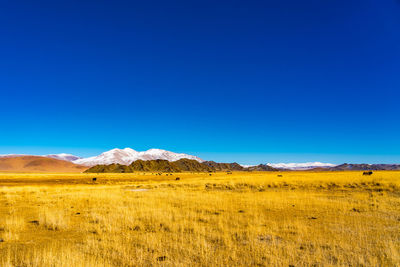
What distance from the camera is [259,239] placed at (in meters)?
7.92

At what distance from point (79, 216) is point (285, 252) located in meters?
10.2

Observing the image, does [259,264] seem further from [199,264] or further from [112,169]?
[112,169]

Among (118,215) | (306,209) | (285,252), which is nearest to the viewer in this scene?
(285,252)

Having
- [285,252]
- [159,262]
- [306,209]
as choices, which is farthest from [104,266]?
[306,209]

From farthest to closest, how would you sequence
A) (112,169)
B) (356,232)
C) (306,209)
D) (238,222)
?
Result: (112,169) < (306,209) < (238,222) < (356,232)

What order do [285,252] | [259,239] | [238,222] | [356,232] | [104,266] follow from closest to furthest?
[104,266] < [285,252] < [259,239] < [356,232] < [238,222]

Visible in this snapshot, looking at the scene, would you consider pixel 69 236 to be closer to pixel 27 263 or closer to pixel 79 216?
pixel 27 263

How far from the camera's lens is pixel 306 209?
13.4 meters

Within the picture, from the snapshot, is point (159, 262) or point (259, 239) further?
point (259, 239)

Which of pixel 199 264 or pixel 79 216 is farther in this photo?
pixel 79 216

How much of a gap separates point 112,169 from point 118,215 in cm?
13324

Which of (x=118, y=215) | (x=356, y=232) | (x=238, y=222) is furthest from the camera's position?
(x=118, y=215)

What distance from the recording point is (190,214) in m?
12.1

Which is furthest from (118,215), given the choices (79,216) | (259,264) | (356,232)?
(356,232)
